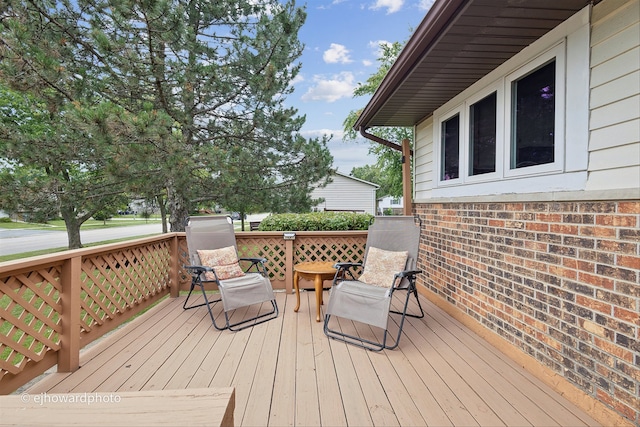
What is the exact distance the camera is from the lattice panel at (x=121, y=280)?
2.96 metres

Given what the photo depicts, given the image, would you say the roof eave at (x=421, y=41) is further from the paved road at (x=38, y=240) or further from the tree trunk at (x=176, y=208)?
the paved road at (x=38, y=240)

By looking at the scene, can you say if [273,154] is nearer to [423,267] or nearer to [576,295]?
[423,267]

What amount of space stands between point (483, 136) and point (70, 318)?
13.3 feet

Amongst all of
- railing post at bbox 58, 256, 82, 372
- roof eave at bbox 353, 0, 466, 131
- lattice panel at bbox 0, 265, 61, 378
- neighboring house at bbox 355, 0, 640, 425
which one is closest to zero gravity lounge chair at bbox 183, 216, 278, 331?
railing post at bbox 58, 256, 82, 372

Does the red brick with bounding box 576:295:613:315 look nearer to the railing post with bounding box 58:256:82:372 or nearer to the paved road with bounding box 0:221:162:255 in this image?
the railing post with bounding box 58:256:82:372

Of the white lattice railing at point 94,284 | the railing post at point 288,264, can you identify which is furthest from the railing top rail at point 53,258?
the railing post at point 288,264

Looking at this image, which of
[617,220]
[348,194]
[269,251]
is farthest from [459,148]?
[348,194]

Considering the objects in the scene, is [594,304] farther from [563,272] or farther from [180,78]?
[180,78]

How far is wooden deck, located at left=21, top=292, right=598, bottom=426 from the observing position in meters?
1.95

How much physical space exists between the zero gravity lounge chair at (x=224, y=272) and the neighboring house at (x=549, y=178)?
2217mm

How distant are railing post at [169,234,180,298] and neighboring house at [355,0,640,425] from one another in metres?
3.47

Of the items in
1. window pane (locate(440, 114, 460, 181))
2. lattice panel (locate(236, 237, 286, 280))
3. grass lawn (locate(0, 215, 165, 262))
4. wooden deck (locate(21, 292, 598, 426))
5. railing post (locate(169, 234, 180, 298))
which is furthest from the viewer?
grass lawn (locate(0, 215, 165, 262))

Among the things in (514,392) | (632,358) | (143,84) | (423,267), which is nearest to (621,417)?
(632,358)

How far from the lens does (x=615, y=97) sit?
6.24ft
